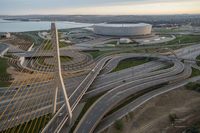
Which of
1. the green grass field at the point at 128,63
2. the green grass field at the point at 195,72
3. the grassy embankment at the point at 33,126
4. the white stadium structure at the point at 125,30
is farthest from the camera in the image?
the white stadium structure at the point at 125,30

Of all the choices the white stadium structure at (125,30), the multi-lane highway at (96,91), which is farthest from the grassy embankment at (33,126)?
the white stadium structure at (125,30)

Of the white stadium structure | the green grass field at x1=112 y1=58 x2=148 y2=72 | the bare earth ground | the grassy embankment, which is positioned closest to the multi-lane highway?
the grassy embankment

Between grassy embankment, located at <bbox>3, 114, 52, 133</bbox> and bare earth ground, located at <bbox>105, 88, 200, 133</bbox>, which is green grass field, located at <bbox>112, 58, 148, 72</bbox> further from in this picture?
grassy embankment, located at <bbox>3, 114, 52, 133</bbox>

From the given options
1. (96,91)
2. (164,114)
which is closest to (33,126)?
(96,91)

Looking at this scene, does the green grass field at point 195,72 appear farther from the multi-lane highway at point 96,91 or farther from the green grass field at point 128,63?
the green grass field at point 128,63

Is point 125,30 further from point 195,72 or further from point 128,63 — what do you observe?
point 195,72

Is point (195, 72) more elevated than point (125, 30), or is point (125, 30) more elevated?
point (125, 30)

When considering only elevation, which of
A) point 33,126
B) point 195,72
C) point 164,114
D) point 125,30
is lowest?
Answer: point 164,114

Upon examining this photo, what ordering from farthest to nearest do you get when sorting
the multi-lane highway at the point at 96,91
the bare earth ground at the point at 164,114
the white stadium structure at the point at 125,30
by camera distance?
the white stadium structure at the point at 125,30
the bare earth ground at the point at 164,114
the multi-lane highway at the point at 96,91

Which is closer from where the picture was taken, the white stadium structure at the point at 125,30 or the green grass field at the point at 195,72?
the green grass field at the point at 195,72
